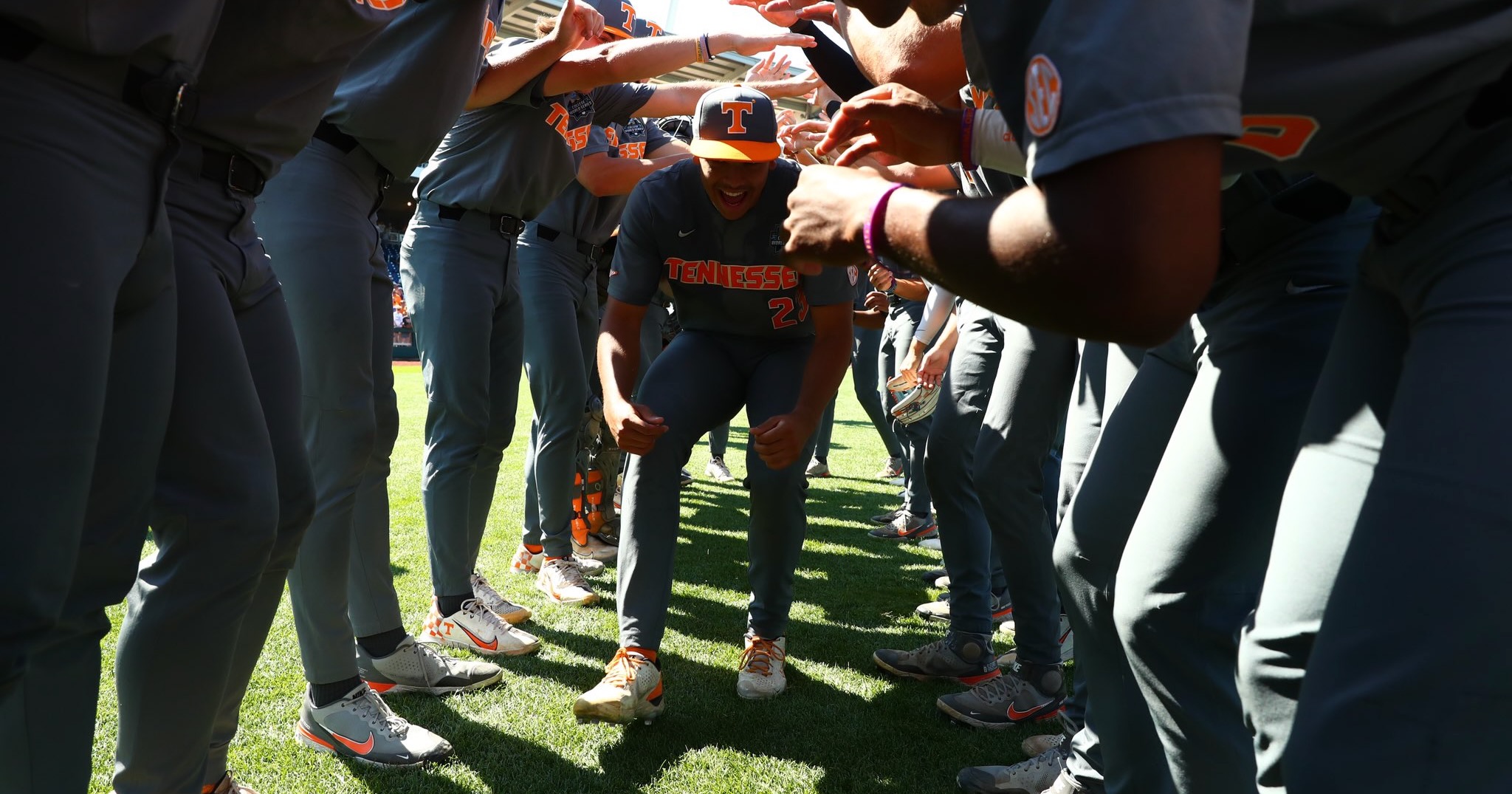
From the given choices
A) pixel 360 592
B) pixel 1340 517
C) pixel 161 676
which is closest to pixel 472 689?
pixel 360 592

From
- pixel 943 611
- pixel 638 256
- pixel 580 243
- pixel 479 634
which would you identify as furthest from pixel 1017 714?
pixel 580 243

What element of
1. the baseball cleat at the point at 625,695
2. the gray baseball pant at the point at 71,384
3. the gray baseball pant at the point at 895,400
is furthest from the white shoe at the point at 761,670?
the gray baseball pant at the point at 895,400

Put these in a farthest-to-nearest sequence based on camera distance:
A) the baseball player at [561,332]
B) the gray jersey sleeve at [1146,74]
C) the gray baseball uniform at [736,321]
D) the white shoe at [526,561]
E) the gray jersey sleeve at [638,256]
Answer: the white shoe at [526,561] < the baseball player at [561,332] < the gray jersey sleeve at [638,256] < the gray baseball uniform at [736,321] < the gray jersey sleeve at [1146,74]

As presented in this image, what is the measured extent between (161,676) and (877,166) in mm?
2304

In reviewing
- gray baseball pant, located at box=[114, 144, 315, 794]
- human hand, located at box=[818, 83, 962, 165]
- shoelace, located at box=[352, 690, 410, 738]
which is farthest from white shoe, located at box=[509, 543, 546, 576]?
human hand, located at box=[818, 83, 962, 165]

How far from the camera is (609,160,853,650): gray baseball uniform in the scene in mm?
3277

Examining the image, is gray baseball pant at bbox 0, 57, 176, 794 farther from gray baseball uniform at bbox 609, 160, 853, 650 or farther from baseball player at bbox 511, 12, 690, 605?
baseball player at bbox 511, 12, 690, 605

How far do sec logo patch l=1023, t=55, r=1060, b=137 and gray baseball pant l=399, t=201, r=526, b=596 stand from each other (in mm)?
2657

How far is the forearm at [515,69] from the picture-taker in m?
3.13

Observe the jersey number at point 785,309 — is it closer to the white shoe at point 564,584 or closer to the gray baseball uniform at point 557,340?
the gray baseball uniform at point 557,340

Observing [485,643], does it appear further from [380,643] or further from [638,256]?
[638,256]

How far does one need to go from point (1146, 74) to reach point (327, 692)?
2.46m

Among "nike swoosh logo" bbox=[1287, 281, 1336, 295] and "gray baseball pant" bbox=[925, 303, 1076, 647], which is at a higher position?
"nike swoosh logo" bbox=[1287, 281, 1336, 295]

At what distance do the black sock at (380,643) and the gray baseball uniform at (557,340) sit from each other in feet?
4.54
